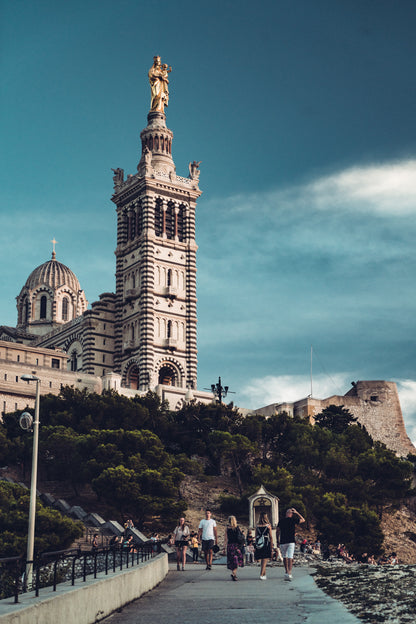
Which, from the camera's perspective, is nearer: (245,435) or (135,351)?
(245,435)

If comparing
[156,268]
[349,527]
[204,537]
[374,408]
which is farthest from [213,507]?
[204,537]

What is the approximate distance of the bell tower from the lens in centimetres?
8319

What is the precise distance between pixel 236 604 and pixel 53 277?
90884 mm

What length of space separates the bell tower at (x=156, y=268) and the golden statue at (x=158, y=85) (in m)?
0.33

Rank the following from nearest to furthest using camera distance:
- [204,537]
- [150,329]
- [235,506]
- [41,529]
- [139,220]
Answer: [204,537]
[41,529]
[235,506]
[150,329]
[139,220]

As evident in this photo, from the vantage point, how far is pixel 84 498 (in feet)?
205

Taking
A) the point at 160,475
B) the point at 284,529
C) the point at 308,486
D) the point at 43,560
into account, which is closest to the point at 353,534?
the point at 308,486

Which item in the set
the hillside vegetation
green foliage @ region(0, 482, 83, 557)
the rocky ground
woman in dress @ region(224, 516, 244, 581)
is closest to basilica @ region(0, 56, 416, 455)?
the hillside vegetation

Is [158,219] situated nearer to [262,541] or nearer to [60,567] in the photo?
[262,541]

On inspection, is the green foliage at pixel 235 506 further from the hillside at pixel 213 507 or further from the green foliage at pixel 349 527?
the green foliage at pixel 349 527

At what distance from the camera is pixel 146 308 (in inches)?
3268

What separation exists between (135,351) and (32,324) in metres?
24.7

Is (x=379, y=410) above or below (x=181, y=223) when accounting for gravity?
below

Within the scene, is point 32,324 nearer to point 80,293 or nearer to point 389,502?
point 80,293
